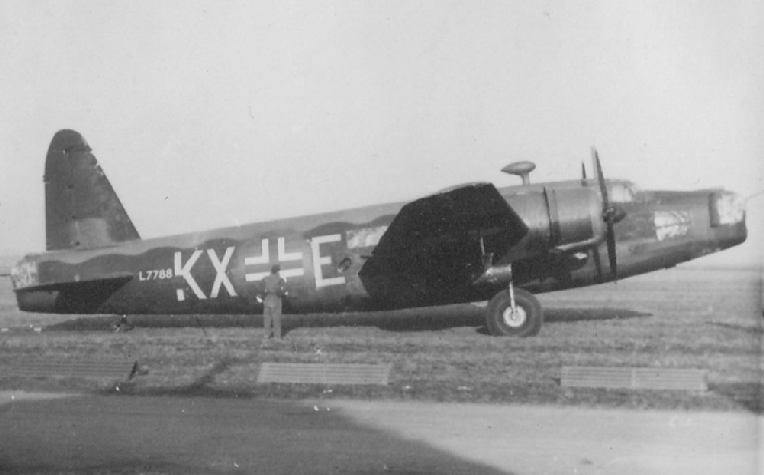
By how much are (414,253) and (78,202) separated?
7307 mm

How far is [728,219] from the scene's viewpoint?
47.6 feet

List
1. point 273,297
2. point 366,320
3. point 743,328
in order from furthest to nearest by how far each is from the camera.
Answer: point 366,320 < point 743,328 < point 273,297

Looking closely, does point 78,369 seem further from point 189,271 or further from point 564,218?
point 564,218

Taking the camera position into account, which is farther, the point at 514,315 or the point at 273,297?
the point at 273,297

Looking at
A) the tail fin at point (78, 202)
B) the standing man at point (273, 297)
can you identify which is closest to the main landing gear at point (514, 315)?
the standing man at point (273, 297)

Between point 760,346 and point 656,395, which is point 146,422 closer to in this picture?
point 656,395

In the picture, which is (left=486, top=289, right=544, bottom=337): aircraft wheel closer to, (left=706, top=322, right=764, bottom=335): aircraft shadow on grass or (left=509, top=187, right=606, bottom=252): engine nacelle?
(left=509, top=187, right=606, bottom=252): engine nacelle

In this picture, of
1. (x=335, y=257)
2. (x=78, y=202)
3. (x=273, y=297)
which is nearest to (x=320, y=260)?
(x=335, y=257)

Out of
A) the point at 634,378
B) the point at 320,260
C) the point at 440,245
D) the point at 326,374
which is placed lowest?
the point at 634,378

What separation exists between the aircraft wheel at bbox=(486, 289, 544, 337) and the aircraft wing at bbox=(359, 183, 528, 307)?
645 mm

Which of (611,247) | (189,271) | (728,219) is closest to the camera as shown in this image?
(611,247)

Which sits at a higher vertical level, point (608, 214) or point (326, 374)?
point (608, 214)

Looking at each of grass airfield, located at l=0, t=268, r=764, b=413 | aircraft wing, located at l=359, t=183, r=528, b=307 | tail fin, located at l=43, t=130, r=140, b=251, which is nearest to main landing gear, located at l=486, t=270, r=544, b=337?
grass airfield, located at l=0, t=268, r=764, b=413

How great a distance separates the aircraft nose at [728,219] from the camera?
14.5m
